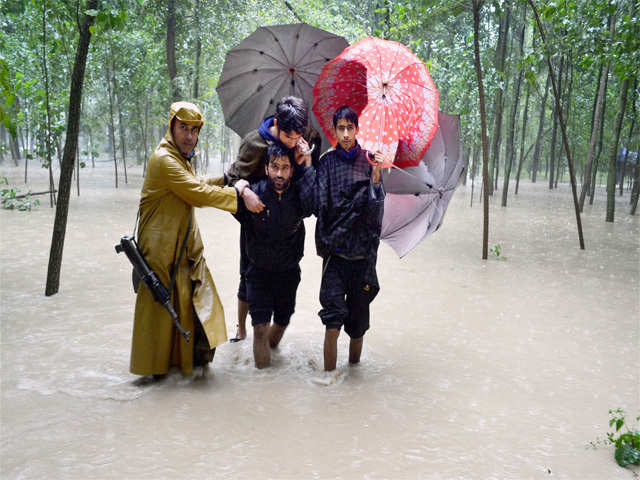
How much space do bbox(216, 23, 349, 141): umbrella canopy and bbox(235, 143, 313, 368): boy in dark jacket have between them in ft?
2.60

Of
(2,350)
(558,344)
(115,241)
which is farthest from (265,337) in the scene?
(115,241)

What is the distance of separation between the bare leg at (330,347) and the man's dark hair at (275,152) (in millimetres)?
1339

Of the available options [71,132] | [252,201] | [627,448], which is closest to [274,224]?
[252,201]

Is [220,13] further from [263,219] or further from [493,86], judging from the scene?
[263,219]

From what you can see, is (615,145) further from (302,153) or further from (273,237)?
(273,237)

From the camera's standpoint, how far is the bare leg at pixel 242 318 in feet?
16.0

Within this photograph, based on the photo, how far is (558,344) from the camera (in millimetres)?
5312

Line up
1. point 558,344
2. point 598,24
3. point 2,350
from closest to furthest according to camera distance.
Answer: point 2,350, point 558,344, point 598,24

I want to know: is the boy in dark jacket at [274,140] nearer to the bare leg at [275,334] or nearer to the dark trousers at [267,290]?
the dark trousers at [267,290]

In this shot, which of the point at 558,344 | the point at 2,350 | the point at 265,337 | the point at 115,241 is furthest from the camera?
the point at 115,241

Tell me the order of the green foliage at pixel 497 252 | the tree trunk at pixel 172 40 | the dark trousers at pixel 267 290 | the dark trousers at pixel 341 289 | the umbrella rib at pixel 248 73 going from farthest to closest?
the tree trunk at pixel 172 40 → the green foliage at pixel 497 252 → the umbrella rib at pixel 248 73 → the dark trousers at pixel 267 290 → the dark trousers at pixel 341 289

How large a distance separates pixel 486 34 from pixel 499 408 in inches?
847

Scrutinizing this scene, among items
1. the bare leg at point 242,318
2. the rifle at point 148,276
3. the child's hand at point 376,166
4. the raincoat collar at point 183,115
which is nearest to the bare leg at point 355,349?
the bare leg at point 242,318

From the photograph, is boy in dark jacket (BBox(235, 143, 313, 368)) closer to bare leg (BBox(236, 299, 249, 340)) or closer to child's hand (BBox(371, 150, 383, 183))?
child's hand (BBox(371, 150, 383, 183))
